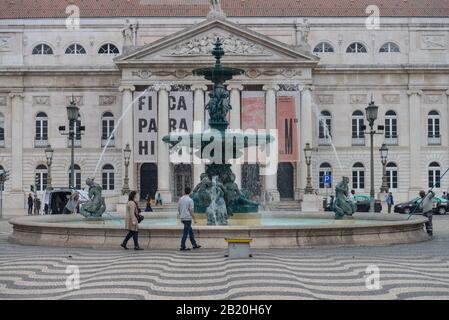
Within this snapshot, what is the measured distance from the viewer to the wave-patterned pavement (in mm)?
11273

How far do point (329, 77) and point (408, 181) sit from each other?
10.6 m

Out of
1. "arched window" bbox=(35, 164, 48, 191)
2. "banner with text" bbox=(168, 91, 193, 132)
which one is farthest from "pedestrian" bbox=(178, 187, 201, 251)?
"arched window" bbox=(35, 164, 48, 191)

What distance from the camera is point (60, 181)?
205 ft

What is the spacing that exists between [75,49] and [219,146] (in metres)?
44.7

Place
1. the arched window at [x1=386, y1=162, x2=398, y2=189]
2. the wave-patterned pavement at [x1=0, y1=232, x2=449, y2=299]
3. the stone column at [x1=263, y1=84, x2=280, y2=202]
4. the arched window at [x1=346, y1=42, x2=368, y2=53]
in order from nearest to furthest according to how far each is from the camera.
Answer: the wave-patterned pavement at [x1=0, y1=232, x2=449, y2=299] → the stone column at [x1=263, y1=84, x2=280, y2=202] → the arched window at [x1=386, y1=162, x2=398, y2=189] → the arched window at [x1=346, y1=42, x2=368, y2=53]

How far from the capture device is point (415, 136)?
63031 mm

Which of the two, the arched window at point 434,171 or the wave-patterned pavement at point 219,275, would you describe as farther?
the arched window at point 434,171

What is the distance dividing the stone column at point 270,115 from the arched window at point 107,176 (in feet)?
41.9

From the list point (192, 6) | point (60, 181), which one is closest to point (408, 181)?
point (192, 6)

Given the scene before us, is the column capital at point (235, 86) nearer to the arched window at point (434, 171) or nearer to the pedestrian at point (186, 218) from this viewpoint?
the arched window at point (434, 171)

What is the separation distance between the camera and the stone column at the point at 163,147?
59.9 m

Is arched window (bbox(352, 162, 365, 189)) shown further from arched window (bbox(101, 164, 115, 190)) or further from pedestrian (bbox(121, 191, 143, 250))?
pedestrian (bbox(121, 191, 143, 250))

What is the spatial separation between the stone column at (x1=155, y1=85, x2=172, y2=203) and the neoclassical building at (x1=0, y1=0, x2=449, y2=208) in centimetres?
11

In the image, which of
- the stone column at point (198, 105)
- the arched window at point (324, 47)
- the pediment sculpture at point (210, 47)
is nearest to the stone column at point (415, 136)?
the arched window at point (324, 47)
